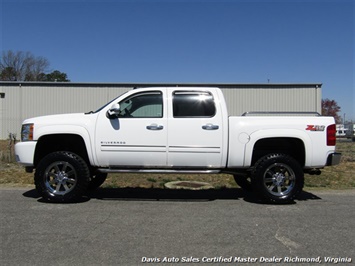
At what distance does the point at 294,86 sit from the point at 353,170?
1584cm

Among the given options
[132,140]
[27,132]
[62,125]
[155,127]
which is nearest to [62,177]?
[62,125]

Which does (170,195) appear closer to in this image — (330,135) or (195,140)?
(195,140)

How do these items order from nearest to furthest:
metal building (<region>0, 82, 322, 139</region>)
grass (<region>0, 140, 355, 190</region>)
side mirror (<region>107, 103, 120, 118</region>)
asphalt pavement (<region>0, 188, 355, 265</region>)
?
asphalt pavement (<region>0, 188, 355, 265</region>)
side mirror (<region>107, 103, 120, 118</region>)
grass (<region>0, 140, 355, 190</region>)
metal building (<region>0, 82, 322, 139</region>)

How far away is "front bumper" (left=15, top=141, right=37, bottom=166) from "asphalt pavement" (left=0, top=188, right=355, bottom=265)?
762mm

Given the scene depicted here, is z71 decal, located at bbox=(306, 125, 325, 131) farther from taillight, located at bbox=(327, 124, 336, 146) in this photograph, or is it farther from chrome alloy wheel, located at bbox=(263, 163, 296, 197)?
chrome alloy wheel, located at bbox=(263, 163, 296, 197)

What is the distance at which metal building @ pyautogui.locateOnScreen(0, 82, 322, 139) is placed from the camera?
26.4 meters

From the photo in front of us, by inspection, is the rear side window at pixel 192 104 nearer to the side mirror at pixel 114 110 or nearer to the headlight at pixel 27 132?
the side mirror at pixel 114 110

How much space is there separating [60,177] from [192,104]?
282 cm

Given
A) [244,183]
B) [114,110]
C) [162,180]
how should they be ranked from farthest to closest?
[162,180], [244,183], [114,110]

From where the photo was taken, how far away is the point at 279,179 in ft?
21.3

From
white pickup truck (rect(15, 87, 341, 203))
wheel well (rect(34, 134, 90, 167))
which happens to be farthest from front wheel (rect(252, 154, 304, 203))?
wheel well (rect(34, 134, 90, 167))

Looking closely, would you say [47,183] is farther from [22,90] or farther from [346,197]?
[22,90]

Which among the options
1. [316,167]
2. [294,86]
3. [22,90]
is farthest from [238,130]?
[22,90]

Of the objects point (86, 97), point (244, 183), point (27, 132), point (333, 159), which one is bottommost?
point (244, 183)
